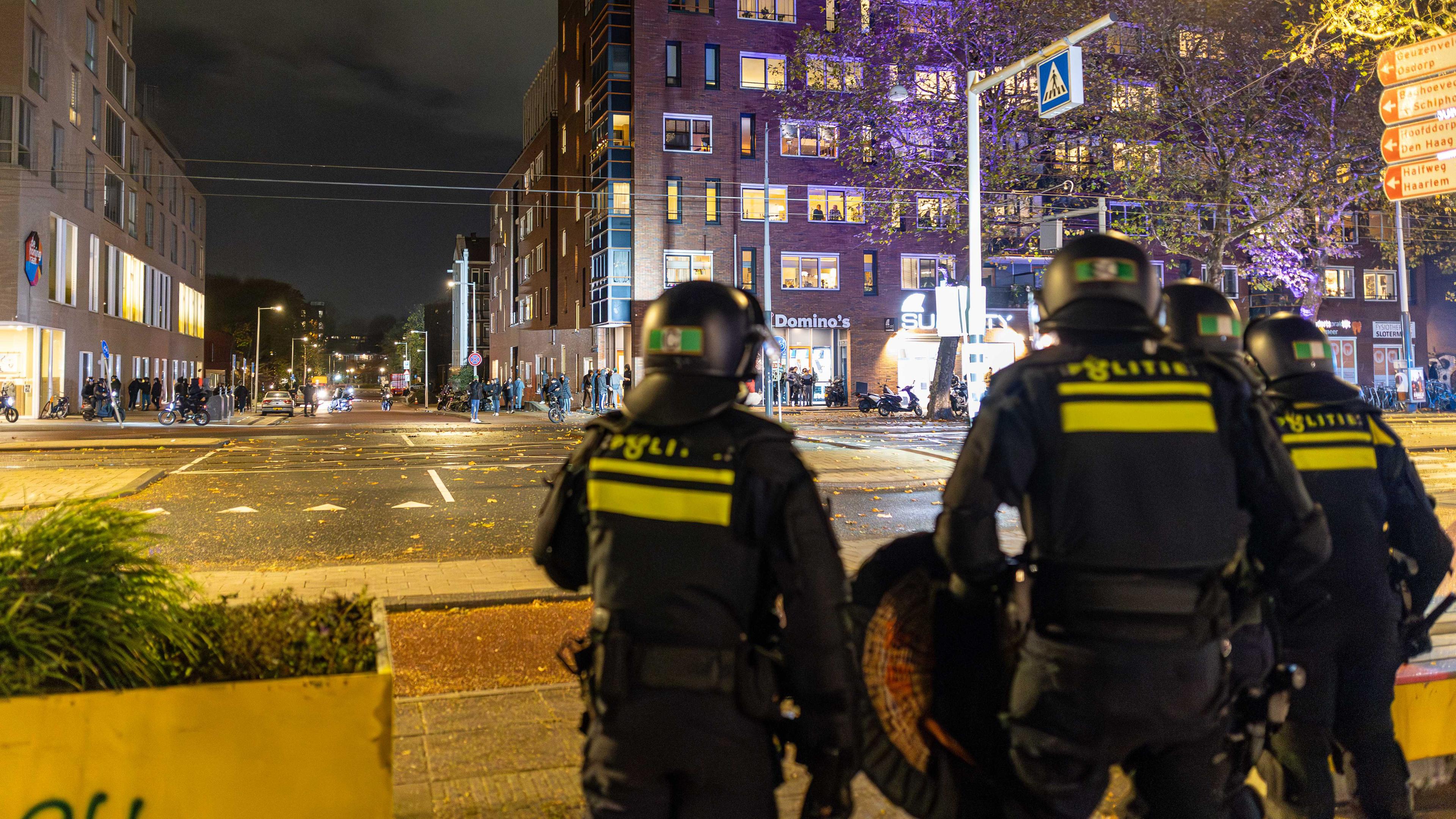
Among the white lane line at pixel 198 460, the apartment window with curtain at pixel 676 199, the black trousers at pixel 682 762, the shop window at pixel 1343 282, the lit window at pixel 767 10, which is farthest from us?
the shop window at pixel 1343 282

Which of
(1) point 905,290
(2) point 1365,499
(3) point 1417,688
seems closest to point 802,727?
(2) point 1365,499

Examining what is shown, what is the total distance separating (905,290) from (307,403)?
28.7 metres

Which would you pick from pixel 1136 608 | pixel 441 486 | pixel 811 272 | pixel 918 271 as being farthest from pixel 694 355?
pixel 918 271

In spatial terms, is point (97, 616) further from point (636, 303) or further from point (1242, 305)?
point (1242, 305)

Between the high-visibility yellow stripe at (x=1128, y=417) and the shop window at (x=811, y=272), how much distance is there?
4226 centimetres

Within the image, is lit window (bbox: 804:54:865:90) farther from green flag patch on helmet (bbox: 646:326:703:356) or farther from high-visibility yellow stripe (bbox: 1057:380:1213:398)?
green flag patch on helmet (bbox: 646:326:703:356)

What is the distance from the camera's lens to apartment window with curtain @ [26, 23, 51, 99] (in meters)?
35.0

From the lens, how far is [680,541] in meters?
2.22

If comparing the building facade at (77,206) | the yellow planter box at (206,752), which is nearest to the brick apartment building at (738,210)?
the building facade at (77,206)

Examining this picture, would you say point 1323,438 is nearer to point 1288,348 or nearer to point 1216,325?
point 1288,348

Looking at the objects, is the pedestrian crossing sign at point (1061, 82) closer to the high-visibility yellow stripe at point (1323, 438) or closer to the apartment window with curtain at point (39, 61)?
the high-visibility yellow stripe at point (1323, 438)

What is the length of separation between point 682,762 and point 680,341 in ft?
3.22

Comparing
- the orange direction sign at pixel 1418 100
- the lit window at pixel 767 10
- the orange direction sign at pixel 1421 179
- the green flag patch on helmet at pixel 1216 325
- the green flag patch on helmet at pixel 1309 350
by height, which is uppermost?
the lit window at pixel 767 10

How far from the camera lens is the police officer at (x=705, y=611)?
2.15 meters
